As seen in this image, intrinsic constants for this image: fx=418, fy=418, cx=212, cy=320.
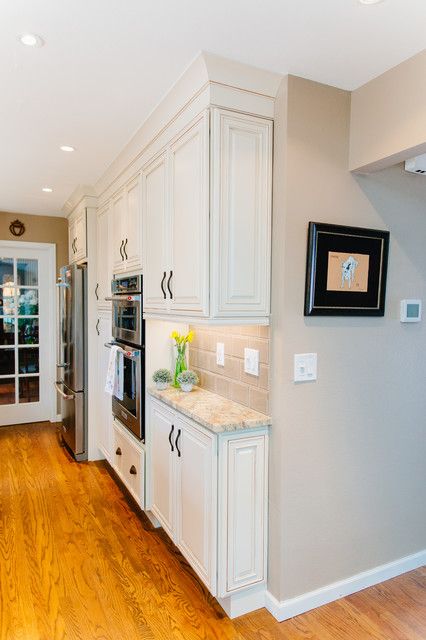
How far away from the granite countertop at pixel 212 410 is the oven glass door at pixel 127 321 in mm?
423

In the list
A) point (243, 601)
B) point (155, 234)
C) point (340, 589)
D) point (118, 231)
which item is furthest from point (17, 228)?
point (340, 589)

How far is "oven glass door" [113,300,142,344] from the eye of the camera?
8.88 feet

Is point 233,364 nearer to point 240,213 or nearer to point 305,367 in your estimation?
point 305,367

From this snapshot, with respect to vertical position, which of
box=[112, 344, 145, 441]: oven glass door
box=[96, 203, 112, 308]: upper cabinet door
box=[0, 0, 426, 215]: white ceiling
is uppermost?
box=[0, 0, 426, 215]: white ceiling

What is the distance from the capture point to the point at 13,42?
5.56 feet

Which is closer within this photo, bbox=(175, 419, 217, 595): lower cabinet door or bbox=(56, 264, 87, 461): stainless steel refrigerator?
bbox=(175, 419, 217, 595): lower cabinet door

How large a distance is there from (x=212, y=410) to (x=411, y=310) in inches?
46.9

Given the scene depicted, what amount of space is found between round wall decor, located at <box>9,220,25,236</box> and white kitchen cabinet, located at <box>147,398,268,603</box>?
362 centimetres

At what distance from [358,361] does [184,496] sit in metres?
1.13

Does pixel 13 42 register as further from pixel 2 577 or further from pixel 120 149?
pixel 2 577

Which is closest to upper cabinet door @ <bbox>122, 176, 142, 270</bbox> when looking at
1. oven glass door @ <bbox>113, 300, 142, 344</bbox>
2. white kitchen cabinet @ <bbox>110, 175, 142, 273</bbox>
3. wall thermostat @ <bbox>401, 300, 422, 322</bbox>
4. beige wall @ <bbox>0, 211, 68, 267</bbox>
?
white kitchen cabinet @ <bbox>110, 175, 142, 273</bbox>

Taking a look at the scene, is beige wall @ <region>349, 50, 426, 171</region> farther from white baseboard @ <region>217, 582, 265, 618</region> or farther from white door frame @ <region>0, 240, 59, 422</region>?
white door frame @ <region>0, 240, 59, 422</region>

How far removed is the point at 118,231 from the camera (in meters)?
3.15

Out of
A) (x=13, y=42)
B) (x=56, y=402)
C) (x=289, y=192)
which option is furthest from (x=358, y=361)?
(x=56, y=402)
